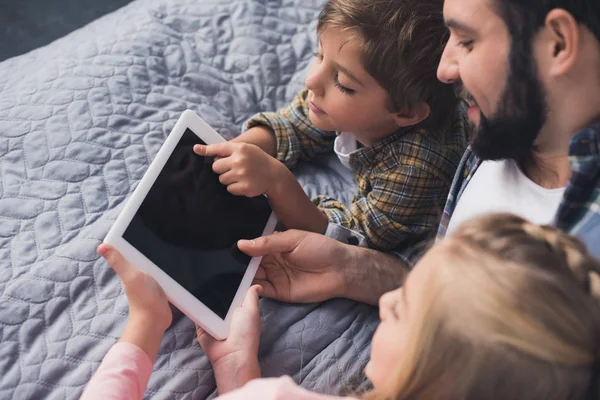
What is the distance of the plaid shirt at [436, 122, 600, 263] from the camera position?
2.56 ft

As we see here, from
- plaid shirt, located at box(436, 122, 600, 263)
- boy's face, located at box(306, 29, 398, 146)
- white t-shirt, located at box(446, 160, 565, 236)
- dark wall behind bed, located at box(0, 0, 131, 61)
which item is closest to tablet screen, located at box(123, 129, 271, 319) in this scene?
boy's face, located at box(306, 29, 398, 146)

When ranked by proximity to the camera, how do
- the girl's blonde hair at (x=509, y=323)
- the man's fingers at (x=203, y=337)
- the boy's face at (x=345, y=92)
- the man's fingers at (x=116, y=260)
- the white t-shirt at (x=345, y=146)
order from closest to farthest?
the girl's blonde hair at (x=509, y=323) → the man's fingers at (x=116, y=260) → the man's fingers at (x=203, y=337) → the boy's face at (x=345, y=92) → the white t-shirt at (x=345, y=146)

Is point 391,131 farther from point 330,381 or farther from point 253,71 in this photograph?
point 330,381

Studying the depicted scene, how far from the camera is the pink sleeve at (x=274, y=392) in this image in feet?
2.22

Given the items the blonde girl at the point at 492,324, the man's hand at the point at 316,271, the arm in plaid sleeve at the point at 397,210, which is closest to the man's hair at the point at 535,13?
the blonde girl at the point at 492,324

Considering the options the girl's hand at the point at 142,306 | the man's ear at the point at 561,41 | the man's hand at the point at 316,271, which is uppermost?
the man's ear at the point at 561,41

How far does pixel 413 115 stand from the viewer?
110 cm

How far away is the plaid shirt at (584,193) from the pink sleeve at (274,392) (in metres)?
0.39

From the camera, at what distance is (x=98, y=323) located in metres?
0.92

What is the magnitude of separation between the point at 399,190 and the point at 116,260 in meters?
0.51

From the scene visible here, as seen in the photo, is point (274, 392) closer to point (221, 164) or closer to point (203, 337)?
point (203, 337)

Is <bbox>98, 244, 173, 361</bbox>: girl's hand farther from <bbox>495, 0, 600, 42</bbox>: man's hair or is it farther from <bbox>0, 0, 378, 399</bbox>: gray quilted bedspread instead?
<bbox>495, 0, 600, 42</bbox>: man's hair

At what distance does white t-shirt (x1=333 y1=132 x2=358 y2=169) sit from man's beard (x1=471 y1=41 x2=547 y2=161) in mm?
312

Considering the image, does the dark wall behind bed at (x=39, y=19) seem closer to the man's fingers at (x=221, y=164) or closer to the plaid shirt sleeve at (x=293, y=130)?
the plaid shirt sleeve at (x=293, y=130)
